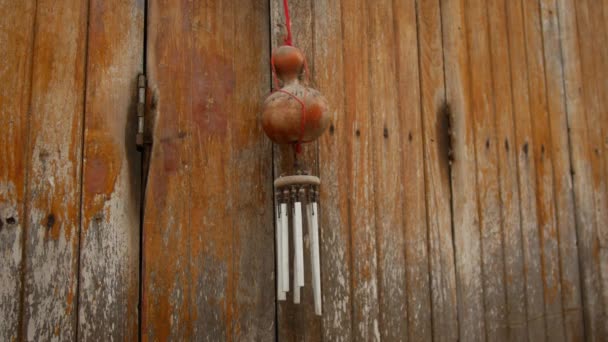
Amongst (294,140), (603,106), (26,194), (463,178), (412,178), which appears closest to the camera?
(26,194)

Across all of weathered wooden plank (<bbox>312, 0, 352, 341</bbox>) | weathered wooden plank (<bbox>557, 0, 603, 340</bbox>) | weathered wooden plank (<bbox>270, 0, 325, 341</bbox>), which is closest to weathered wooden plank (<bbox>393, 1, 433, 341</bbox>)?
weathered wooden plank (<bbox>312, 0, 352, 341</bbox>)

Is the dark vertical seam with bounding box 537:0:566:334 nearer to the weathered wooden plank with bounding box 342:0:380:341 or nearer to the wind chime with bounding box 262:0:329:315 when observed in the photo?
the weathered wooden plank with bounding box 342:0:380:341

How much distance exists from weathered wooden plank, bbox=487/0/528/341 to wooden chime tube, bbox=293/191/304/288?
973mm

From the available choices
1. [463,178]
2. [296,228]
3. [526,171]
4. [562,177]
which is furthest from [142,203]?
[562,177]

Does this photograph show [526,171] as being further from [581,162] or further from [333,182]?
[333,182]

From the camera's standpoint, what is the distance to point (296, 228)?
1.43 metres

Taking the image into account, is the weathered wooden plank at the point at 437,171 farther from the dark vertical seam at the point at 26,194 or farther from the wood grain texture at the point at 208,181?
the dark vertical seam at the point at 26,194

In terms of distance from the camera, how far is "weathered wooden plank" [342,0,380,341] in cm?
169

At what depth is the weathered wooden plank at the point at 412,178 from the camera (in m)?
1.79

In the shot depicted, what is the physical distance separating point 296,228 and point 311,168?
28cm

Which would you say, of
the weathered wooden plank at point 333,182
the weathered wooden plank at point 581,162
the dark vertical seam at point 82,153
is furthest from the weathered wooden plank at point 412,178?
the dark vertical seam at point 82,153

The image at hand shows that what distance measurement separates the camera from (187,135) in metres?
1.56

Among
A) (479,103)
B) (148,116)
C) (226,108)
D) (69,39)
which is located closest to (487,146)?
(479,103)

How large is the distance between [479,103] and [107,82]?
135cm
